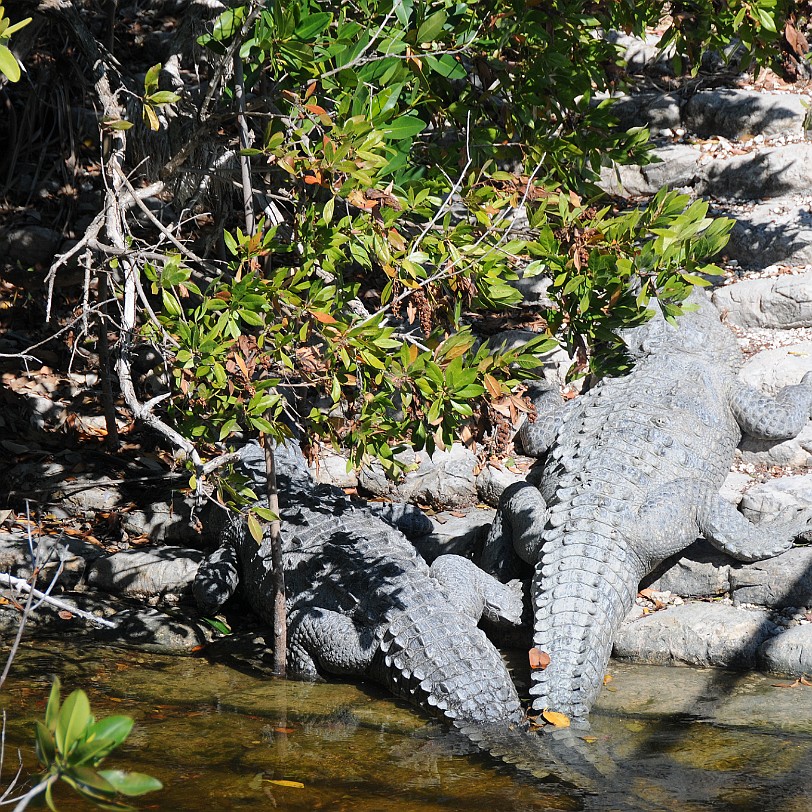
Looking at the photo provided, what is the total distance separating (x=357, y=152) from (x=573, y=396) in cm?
421

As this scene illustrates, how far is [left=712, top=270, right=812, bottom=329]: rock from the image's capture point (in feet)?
23.8

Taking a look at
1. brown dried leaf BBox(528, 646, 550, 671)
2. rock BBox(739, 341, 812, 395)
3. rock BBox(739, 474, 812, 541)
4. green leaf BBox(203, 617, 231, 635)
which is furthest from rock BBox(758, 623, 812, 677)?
green leaf BBox(203, 617, 231, 635)

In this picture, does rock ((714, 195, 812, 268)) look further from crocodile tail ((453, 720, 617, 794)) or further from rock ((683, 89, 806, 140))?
crocodile tail ((453, 720, 617, 794))

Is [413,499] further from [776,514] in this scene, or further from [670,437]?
[776,514]

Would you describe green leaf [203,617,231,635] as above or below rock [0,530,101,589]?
below

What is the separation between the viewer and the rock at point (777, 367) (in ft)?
22.5

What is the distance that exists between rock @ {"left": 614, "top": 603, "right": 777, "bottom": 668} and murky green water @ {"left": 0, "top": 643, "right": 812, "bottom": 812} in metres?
0.10

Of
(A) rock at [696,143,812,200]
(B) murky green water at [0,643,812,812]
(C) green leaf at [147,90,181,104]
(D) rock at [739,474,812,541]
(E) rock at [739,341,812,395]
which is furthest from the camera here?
(A) rock at [696,143,812,200]

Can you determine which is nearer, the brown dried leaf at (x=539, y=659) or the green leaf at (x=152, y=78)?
the green leaf at (x=152, y=78)

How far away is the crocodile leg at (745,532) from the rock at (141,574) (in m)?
3.19

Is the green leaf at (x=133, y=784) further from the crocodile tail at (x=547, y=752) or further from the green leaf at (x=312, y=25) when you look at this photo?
the green leaf at (x=312, y=25)

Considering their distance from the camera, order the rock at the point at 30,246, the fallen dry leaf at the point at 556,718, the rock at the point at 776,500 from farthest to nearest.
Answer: the rock at the point at 30,246
the rock at the point at 776,500
the fallen dry leaf at the point at 556,718

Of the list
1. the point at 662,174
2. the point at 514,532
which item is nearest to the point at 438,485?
the point at 514,532

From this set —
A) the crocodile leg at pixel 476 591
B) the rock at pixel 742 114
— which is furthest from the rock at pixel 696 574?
the rock at pixel 742 114
